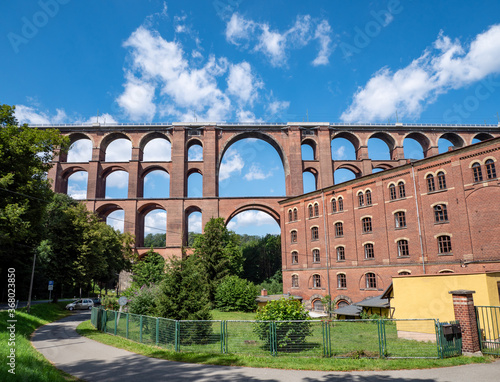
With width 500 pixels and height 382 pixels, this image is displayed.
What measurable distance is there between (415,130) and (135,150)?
4270cm

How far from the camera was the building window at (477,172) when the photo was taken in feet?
81.8

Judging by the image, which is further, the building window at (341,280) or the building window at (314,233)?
the building window at (314,233)

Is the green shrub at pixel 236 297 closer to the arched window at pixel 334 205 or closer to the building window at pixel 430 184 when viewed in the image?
the arched window at pixel 334 205

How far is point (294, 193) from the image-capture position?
4778 centimetres

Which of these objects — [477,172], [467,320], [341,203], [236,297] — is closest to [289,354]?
[467,320]

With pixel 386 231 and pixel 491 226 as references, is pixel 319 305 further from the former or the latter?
pixel 491 226

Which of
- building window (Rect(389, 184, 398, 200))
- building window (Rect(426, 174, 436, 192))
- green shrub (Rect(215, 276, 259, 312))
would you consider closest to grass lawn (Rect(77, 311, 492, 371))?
green shrub (Rect(215, 276, 259, 312))

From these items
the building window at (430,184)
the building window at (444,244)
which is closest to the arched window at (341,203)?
the building window at (430,184)

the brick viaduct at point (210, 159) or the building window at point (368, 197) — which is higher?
the brick viaduct at point (210, 159)

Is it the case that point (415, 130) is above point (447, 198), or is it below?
above

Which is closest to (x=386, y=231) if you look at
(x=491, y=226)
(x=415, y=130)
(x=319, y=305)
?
(x=491, y=226)

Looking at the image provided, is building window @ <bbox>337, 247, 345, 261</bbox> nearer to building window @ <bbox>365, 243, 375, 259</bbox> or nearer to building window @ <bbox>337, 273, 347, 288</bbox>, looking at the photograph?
building window @ <bbox>337, 273, 347, 288</bbox>

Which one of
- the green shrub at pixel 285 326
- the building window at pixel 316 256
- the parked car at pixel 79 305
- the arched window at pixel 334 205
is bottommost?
the parked car at pixel 79 305

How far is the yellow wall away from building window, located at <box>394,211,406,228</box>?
1361cm
